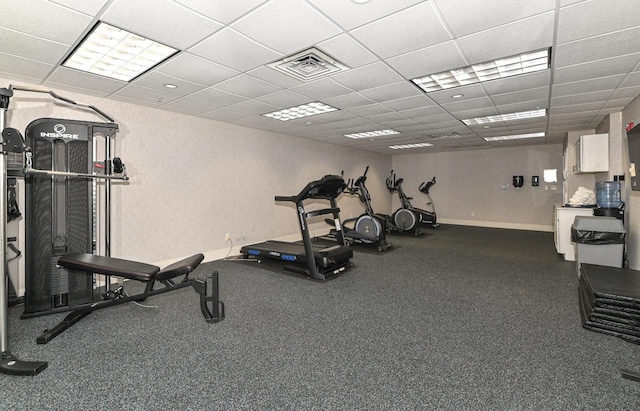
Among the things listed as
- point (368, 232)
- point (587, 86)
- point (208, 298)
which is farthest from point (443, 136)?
point (208, 298)

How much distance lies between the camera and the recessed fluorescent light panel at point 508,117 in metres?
4.98

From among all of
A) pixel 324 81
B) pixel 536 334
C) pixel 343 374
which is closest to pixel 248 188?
pixel 324 81

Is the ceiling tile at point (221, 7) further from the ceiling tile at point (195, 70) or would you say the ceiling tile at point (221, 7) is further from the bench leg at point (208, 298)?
the bench leg at point (208, 298)

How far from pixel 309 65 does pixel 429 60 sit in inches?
46.2

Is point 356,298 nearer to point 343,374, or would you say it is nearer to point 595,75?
point 343,374

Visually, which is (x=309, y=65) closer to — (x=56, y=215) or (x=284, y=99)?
(x=284, y=99)

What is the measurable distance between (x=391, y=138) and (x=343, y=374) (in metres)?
6.28

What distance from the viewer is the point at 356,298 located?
11.4ft

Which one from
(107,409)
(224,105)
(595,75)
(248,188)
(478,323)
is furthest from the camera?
(248,188)

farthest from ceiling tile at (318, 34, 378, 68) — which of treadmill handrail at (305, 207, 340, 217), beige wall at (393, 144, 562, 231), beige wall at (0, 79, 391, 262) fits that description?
beige wall at (393, 144, 562, 231)

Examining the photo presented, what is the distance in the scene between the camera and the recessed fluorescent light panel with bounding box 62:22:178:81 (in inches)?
98.8

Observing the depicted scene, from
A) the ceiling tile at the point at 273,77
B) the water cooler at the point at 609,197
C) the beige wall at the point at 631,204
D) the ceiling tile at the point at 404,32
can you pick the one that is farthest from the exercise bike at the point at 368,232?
the ceiling tile at the point at 404,32

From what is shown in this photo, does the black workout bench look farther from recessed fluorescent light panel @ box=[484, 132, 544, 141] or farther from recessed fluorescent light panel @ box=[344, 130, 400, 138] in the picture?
recessed fluorescent light panel @ box=[484, 132, 544, 141]

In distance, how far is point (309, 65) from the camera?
3072mm
